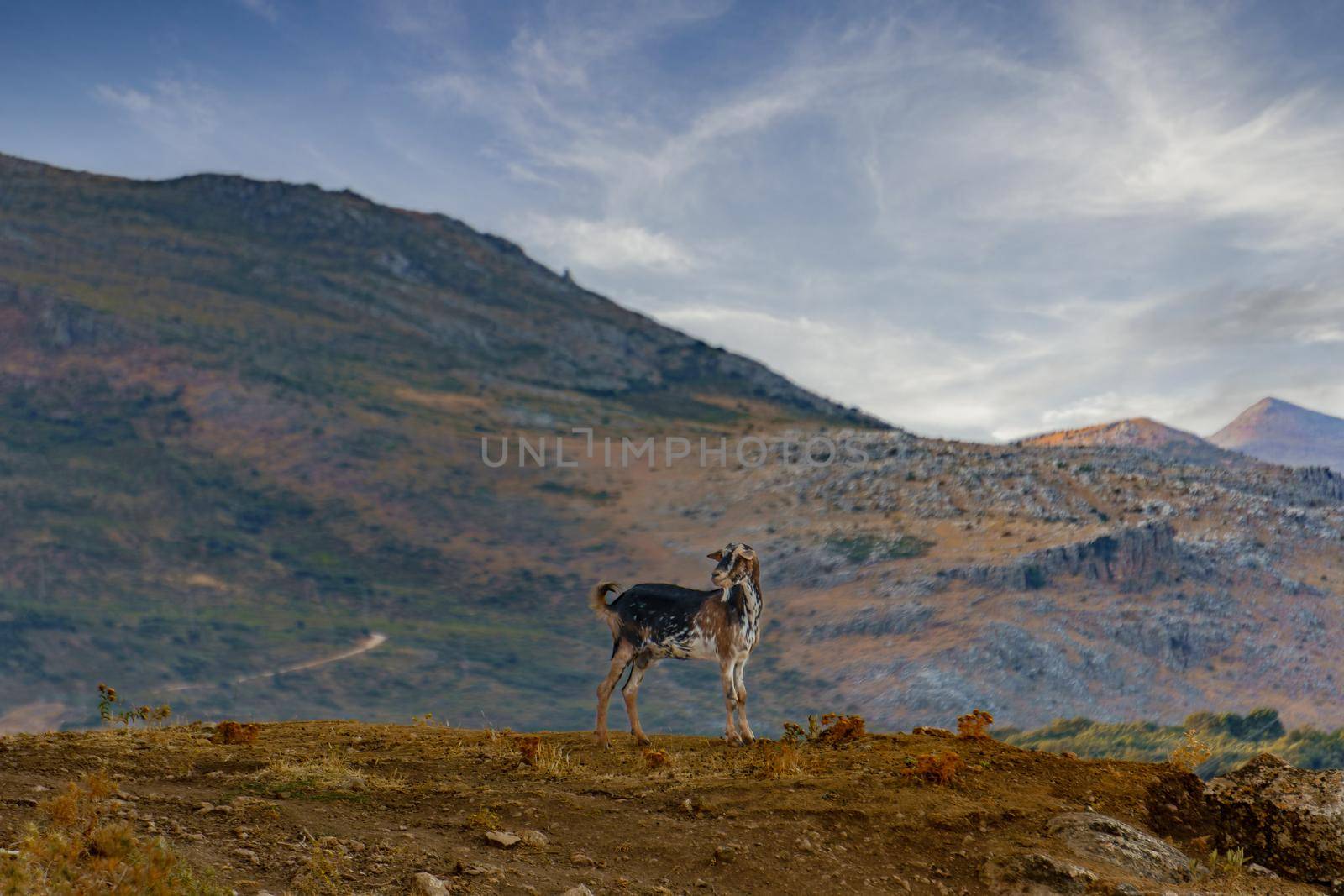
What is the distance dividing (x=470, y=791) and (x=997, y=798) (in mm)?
6520

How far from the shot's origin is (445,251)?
179250mm

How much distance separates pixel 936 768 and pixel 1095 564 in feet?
219

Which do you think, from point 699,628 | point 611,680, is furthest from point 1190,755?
point 611,680

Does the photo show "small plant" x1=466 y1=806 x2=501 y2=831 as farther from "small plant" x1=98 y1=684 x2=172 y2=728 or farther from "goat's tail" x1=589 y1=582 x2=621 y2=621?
"small plant" x1=98 y1=684 x2=172 y2=728

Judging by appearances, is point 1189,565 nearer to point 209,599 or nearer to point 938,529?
point 938,529

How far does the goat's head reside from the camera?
16.3m

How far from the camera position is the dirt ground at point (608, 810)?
10.5 metres

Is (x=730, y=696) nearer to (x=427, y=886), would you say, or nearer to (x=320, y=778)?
(x=320, y=778)

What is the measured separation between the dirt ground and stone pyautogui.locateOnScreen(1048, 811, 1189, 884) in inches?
9.4

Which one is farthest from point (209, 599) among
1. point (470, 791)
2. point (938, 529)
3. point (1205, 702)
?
point (470, 791)

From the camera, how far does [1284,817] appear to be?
12094 millimetres

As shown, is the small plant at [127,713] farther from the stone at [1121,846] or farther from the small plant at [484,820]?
the stone at [1121,846]

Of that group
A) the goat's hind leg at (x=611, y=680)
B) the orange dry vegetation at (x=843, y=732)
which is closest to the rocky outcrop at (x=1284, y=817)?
the orange dry vegetation at (x=843, y=732)

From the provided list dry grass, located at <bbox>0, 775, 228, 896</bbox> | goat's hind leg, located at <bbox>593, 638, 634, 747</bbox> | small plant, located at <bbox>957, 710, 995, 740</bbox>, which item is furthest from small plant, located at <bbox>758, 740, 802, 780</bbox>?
dry grass, located at <bbox>0, 775, 228, 896</bbox>
